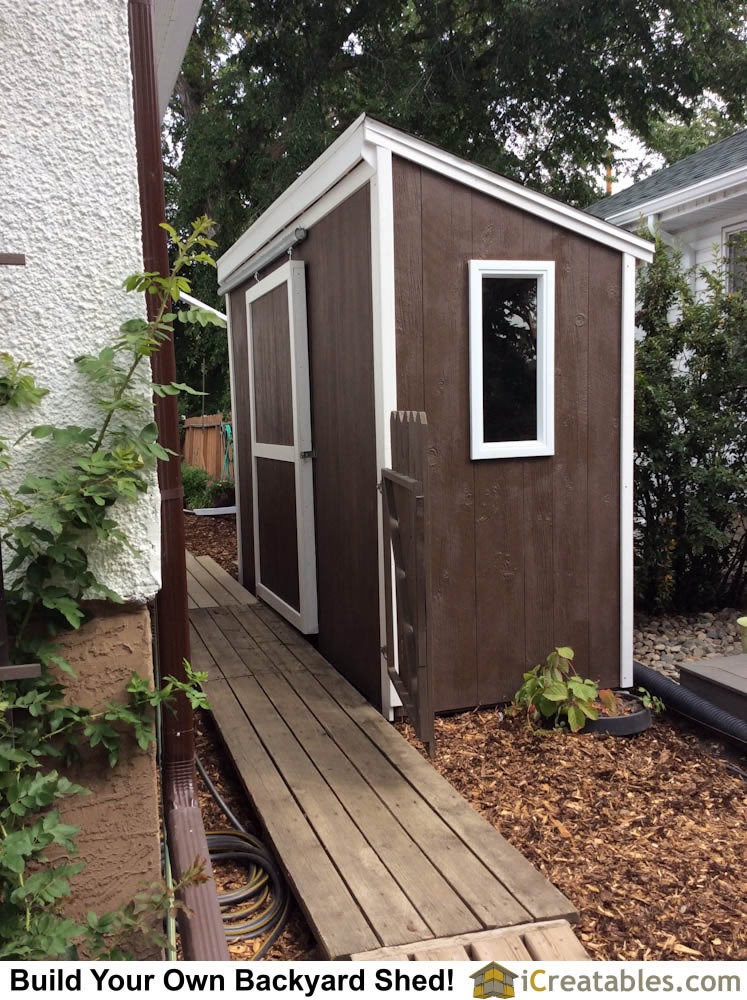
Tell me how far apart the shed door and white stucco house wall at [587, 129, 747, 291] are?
3.61 meters

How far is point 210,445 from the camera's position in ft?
46.1

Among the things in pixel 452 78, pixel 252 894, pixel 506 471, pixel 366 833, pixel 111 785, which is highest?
pixel 452 78

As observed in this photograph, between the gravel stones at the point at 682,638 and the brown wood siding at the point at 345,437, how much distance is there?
1.84 m

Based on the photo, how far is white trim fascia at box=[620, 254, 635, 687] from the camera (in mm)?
4312

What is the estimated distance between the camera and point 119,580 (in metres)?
1.87

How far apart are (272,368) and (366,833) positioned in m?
3.44

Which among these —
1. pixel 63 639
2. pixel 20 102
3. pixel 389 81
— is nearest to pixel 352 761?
pixel 63 639

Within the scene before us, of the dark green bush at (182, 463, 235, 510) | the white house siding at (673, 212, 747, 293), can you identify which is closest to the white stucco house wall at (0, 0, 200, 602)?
the white house siding at (673, 212, 747, 293)

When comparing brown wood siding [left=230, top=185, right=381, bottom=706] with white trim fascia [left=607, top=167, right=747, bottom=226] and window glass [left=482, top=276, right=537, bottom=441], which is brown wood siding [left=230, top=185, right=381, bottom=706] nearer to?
window glass [left=482, top=276, right=537, bottom=441]

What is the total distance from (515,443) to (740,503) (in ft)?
6.84

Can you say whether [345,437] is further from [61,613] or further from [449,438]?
[61,613]

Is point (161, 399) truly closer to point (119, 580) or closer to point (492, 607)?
point (119, 580)

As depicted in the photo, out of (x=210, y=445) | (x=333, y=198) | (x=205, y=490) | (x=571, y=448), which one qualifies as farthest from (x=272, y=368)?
(x=210, y=445)

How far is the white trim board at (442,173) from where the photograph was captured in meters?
3.78
